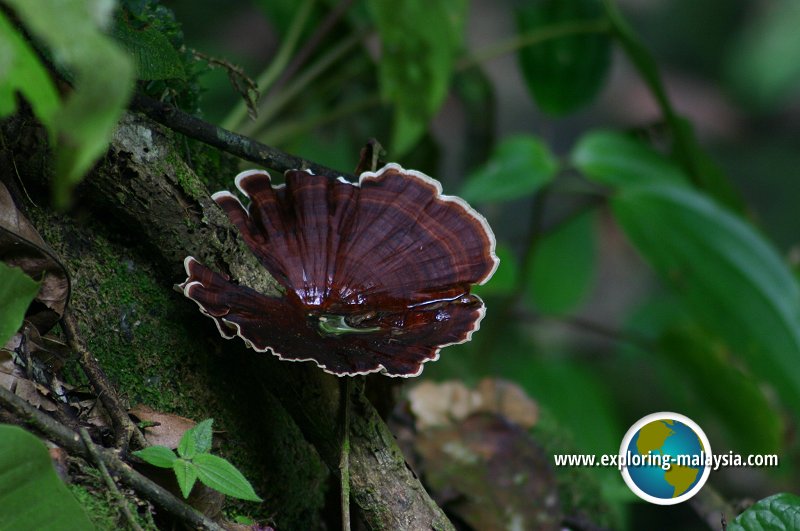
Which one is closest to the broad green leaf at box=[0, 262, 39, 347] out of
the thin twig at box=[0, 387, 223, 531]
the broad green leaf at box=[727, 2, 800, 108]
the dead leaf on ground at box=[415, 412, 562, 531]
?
the thin twig at box=[0, 387, 223, 531]

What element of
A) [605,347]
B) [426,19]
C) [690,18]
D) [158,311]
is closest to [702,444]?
[158,311]

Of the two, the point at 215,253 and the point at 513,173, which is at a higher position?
the point at 513,173

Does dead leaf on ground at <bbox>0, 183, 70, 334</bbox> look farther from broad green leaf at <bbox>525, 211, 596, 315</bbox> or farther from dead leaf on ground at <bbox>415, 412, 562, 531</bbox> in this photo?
broad green leaf at <bbox>525, 211, 596, 315</bbox>

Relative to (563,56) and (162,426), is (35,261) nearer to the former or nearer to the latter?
(162,426)

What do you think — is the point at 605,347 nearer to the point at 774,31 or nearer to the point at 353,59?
the point at 774,31

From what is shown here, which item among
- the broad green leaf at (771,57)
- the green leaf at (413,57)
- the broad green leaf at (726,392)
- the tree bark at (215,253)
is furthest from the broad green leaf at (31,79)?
the broad green leaf at (771,57)

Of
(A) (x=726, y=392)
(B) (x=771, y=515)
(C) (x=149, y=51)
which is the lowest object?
(B) (x=771, y=515)

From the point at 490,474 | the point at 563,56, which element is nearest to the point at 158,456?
the point at 490,474

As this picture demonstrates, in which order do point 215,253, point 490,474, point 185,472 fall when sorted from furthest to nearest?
point 490,474 < point 215,253 < point 185,472
